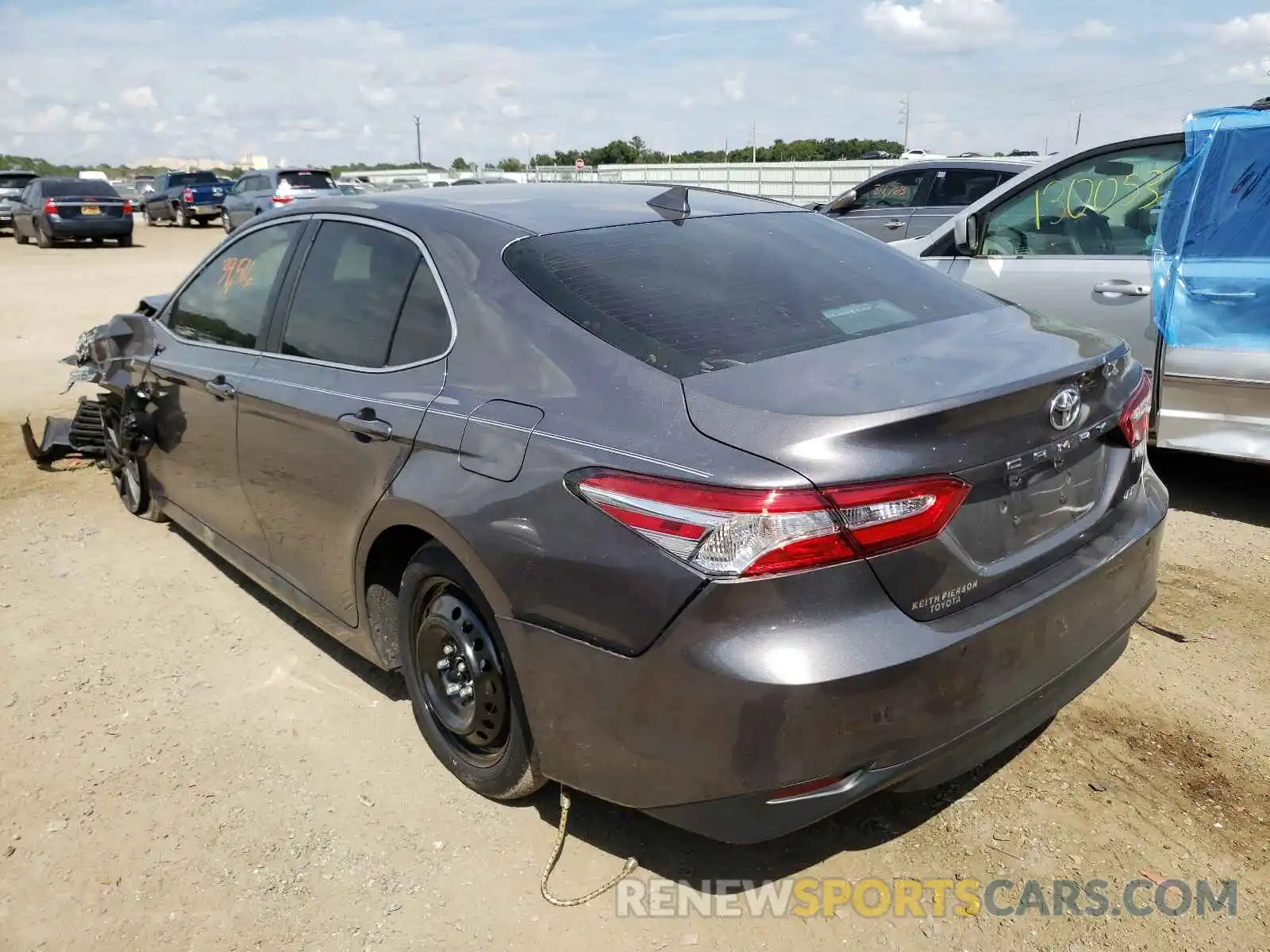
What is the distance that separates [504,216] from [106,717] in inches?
88.5

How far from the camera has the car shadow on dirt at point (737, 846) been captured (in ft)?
8.82

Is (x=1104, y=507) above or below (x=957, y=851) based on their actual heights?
above

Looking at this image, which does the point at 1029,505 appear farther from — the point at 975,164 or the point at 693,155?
the point at 693,155

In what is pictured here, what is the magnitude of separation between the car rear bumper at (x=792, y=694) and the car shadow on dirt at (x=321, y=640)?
133 centimetres

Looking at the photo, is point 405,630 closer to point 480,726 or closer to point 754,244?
point 480,726

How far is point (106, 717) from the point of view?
3.54m

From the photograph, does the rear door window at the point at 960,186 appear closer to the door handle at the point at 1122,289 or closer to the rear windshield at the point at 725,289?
the door handle at the point at 1122,289

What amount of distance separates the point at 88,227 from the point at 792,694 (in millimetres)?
25850

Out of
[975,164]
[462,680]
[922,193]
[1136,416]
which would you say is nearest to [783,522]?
[462,680]

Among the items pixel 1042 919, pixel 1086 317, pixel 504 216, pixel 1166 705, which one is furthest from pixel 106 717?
pixel 1086 317

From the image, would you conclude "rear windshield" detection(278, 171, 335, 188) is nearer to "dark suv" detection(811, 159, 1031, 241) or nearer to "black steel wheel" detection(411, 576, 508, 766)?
"dark suv" detection(811, 159, 1031, 241)

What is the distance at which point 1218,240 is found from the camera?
4.92 metres

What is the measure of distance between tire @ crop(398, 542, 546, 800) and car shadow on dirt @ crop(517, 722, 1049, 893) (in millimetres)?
216

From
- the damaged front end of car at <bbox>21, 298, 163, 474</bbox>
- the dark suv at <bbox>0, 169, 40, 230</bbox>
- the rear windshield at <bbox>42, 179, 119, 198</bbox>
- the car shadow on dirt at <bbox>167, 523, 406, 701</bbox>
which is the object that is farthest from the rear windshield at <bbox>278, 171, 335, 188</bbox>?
the car shadow on dirt at <bbox>167, 523, 406, 701</bbox>
